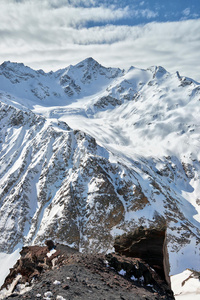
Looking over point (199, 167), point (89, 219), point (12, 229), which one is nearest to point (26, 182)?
point (12, 229)

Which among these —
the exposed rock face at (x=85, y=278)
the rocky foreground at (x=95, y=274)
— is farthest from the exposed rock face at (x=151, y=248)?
the exposed rock face at (x=85, y=278)

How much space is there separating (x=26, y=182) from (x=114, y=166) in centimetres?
4649

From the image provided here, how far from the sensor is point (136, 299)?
424 inches

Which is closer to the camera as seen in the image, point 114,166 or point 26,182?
point 114,166

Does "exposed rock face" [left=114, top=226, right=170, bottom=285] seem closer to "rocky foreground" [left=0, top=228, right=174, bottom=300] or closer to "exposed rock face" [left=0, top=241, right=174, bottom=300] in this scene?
"rocky foreground" [left=0, top=228, right=174, bottom=300]

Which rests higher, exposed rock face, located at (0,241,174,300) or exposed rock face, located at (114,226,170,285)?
exposed rock face, located at (114,226,170,285)

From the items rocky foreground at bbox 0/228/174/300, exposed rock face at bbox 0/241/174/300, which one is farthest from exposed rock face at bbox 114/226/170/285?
exposed rock face at bbox 0/241/174/300

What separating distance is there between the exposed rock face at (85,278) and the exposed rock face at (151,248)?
725 millimetres

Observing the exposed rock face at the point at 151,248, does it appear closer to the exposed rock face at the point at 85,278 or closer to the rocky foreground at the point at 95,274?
the rocky foreground at the point at 95,274

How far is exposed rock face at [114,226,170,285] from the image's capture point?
1505cm

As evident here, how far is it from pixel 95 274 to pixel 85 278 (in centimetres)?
111

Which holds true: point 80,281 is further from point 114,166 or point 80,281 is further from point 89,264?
point 114,166

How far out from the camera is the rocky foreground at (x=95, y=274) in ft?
33.8

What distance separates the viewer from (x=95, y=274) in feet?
40.9
